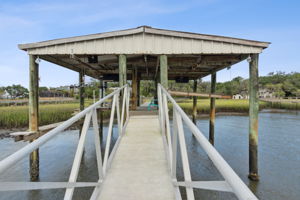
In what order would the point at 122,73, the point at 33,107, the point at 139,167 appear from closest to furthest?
the point at 139,167 → the point at 33,107 → the point at 122,73

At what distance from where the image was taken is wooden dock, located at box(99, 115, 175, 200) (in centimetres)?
248

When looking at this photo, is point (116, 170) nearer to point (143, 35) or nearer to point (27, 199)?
point (27, 199)

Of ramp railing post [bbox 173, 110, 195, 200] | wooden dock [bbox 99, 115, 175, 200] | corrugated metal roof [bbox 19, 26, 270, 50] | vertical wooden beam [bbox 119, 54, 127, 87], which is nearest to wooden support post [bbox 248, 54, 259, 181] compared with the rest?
corrugated metal roof [bbox 19, 26, 270, 50]

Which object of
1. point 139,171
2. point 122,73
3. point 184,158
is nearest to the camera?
point 184,158

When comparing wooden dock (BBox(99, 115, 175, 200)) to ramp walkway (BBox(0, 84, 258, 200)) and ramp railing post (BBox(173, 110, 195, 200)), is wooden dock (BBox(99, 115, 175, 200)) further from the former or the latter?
ramp railing post (BBox(173, 110, 195, 200))

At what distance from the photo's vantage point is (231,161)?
779 centimetres

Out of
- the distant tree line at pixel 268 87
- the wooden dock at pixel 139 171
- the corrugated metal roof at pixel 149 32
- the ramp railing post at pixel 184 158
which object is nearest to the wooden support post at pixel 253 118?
the corrugated metal roof at pixel 149 32

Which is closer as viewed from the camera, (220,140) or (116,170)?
(116,170)

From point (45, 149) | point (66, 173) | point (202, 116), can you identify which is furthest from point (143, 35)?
point (202, 116)

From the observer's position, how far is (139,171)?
305cm

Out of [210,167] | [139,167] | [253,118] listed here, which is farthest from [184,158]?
[210,167]

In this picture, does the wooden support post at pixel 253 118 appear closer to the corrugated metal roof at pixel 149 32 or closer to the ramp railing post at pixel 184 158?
the corrugated metal roof at pixel 149 32

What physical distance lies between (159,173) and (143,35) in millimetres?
4798

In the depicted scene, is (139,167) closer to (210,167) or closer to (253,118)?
(253,118)
